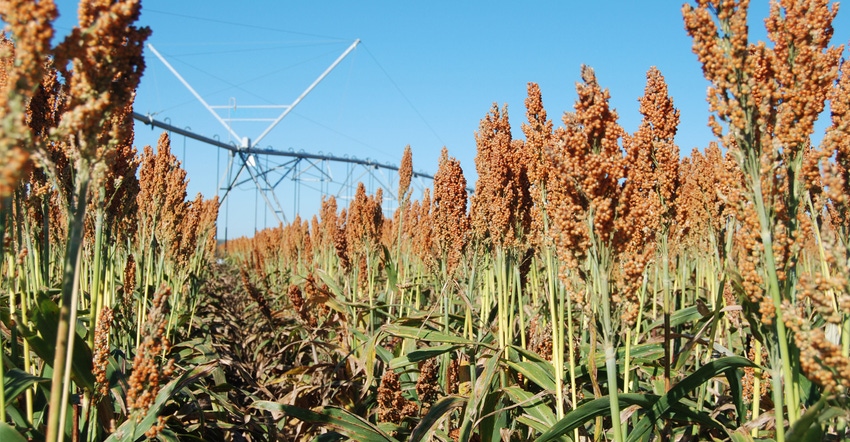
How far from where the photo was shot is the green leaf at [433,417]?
2.48 metres

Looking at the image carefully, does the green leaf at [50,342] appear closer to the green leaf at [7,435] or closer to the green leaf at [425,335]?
the green leaf at [7,435]

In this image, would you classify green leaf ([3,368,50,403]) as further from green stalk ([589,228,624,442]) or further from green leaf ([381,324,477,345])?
green stalk ([589,228,624,442])

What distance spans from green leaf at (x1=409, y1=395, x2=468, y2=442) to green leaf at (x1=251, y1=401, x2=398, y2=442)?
0.12 metres

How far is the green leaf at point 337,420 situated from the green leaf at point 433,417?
0.12m

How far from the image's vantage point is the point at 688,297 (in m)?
5.95

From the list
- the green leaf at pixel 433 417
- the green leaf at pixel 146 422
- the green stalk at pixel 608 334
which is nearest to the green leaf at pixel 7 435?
the green leaf at pixel 146 422

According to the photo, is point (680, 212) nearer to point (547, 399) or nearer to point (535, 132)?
point (535, 132)

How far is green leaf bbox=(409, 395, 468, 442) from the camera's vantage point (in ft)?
8.13

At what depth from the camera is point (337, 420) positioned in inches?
97.2

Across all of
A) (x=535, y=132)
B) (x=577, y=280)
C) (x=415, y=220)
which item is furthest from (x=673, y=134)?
(x=415, y=220)

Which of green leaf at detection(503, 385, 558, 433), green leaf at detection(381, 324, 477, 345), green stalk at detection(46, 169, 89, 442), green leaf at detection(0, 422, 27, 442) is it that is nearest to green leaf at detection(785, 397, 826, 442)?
green leaf at detection(503, 385, 558, 433)

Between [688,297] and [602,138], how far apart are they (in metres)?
4.62

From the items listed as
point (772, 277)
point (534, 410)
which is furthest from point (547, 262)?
point (772, 277)

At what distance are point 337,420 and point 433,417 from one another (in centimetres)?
39
